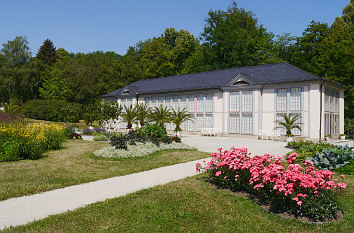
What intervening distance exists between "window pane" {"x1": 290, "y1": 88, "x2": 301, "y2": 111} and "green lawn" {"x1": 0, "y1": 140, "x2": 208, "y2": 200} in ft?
45.3

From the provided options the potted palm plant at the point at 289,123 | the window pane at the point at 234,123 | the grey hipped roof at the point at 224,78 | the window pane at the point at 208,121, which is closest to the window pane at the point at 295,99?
the potted palm plant at the point at 289,123

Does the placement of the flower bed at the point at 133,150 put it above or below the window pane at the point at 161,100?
below

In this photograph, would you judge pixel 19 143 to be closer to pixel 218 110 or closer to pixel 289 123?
pixel 289 123

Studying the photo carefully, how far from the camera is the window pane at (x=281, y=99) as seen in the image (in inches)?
941

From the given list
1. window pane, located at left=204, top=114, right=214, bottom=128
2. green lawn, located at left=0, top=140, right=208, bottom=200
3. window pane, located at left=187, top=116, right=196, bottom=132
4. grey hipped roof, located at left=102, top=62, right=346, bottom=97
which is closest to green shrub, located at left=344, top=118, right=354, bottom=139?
grey hipped roof, located at left=102, top=62, right=346, bottom=97

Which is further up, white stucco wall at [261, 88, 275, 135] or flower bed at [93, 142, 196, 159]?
white stucco wall at [261, 88, 275, 135]

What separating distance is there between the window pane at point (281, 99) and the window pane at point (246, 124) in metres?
2.75

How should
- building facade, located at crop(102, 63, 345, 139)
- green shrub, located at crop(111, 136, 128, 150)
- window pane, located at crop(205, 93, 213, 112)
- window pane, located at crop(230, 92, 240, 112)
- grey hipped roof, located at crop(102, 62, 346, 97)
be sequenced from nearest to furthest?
green shrub, located at crop(111, 136, 128, 150) → building facade, located at crop(102, 63, 345, 139) → grey hipped roof, located at crop(102, 62, 346, 97) → window pane, located at crop(230, 92, 240, 112) → window pane, located at crop(205, 93, 213, 112)

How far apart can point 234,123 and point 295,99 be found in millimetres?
5982

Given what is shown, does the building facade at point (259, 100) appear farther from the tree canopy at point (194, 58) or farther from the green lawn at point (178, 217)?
the green lawn at point (178, 217)

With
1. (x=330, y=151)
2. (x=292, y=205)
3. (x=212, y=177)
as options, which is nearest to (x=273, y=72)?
(x=330, y=151)

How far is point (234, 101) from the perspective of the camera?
86.7 ft

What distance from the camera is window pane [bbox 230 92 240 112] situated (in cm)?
2617

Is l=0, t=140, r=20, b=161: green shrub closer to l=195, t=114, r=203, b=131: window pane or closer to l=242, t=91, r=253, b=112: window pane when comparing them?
l=242, t=91, r=253, b=112: window pane
